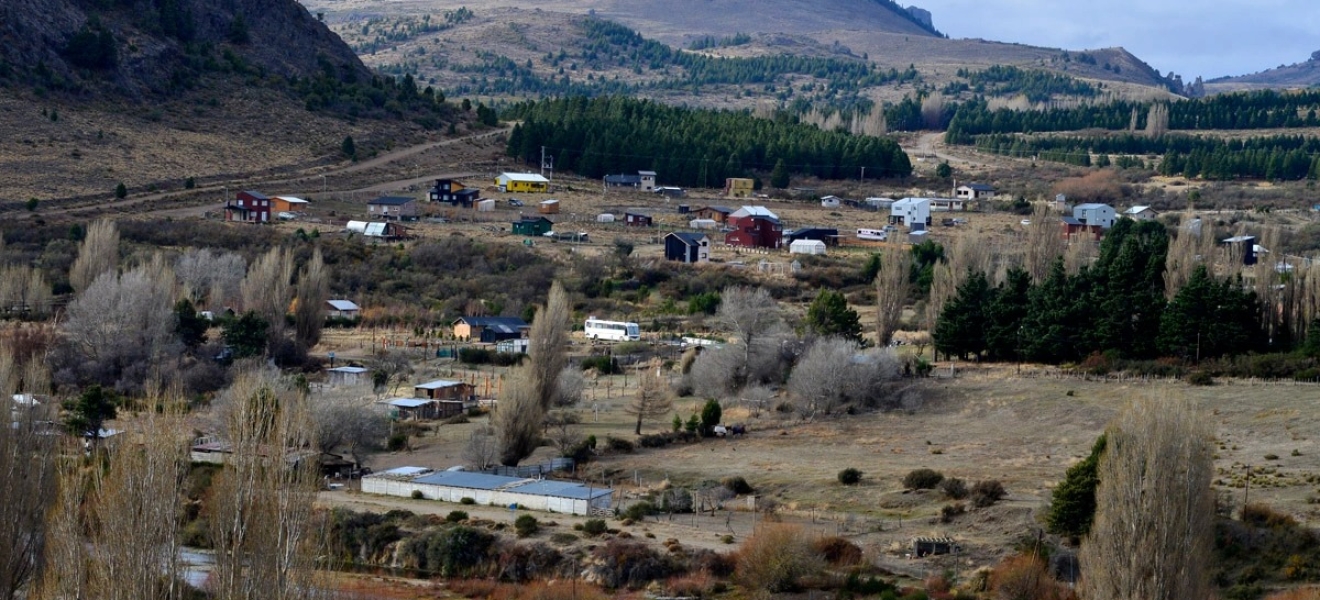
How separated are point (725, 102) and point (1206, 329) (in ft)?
419

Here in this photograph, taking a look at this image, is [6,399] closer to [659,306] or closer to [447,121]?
[659,306]

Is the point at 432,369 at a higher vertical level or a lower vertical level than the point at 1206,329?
lower

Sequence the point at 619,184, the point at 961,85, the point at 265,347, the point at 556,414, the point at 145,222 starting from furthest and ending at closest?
the point at 961,85, the point at 619,184, the point at 145,222, the point at 265,347, the point at 556,414

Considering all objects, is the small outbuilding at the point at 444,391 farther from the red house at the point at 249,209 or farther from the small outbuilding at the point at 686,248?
the red house at the point at 249,209

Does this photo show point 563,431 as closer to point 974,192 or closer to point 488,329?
point 488,329

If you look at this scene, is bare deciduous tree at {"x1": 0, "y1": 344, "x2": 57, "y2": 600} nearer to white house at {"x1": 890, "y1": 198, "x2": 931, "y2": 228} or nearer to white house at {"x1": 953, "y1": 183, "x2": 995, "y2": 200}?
white house at {"x1": 890, "y1": 198, "x2": 931, "y2": 228}

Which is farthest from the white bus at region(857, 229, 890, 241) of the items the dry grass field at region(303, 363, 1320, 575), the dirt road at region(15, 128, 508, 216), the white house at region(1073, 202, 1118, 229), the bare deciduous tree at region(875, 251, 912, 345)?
the dry grass field at region(303, 363, 1320, 575)

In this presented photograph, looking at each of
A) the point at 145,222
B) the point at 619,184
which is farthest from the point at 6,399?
the point at 619,184

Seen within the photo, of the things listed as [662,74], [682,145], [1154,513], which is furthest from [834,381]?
[662,74]

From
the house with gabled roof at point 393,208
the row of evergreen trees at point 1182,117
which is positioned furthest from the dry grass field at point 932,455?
the row of evergreen trees at point 1182,117

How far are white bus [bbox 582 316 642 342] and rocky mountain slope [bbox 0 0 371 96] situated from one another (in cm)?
3906

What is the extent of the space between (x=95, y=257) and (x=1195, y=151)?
221 feet

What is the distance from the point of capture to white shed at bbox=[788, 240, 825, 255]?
222 ft

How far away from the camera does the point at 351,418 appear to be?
118 ft
